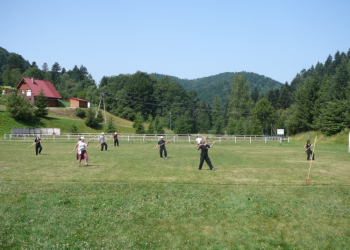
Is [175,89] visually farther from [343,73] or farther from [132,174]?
[132,174]

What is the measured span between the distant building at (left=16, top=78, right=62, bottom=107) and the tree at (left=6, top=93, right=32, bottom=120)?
17.5 metres

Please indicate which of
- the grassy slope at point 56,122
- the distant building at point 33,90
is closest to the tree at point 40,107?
the grassy slope at point 56,122

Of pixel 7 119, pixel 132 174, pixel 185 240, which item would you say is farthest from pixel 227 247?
pixel 7 119

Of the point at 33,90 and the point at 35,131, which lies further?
the point at 33,90

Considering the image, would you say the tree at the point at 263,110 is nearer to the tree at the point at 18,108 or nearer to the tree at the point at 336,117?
the tree at the point at 336,117

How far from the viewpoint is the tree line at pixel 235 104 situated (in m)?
73.2

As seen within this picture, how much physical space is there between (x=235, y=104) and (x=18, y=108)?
7004 cm

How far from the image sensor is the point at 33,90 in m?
92.2

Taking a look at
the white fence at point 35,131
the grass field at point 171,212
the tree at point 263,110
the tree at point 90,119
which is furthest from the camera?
the tree at point 263,110

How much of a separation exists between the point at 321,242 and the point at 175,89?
129m

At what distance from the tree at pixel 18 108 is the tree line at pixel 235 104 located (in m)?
21.2

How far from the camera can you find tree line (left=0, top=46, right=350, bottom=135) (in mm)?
73250

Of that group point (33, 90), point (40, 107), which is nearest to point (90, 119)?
point (40, 107)

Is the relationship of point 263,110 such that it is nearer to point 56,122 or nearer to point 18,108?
point 56,122
